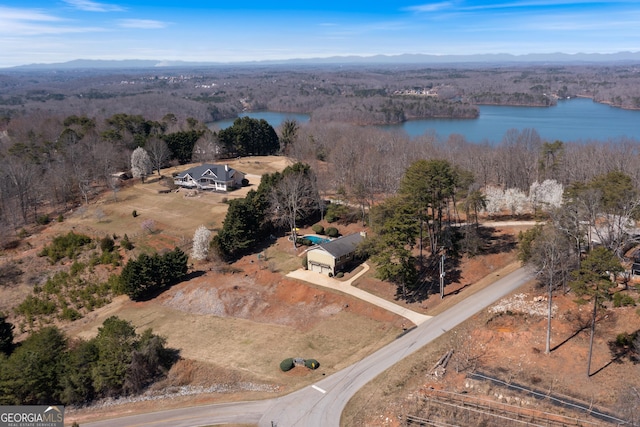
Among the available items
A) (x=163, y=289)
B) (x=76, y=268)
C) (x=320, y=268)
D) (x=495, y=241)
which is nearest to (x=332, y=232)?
(x=320, y=268)

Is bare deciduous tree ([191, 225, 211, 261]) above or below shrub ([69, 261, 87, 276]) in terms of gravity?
above

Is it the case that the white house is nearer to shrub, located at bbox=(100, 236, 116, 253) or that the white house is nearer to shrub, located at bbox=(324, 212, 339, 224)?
shrub, located at bbox=(324, 212, 339, 224)

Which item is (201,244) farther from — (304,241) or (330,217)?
(330,217)

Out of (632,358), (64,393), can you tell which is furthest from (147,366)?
(632,358)

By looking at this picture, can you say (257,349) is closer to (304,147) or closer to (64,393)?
(64,393)

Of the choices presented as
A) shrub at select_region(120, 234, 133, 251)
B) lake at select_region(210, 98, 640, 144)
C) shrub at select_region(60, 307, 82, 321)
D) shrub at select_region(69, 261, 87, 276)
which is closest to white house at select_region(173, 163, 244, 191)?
shrub at select_region(120, 234, 133, 251)

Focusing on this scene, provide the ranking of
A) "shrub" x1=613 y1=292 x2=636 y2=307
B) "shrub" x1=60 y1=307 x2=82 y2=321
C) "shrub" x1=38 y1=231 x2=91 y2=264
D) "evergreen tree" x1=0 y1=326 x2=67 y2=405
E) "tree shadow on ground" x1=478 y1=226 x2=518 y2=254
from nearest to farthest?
1. "evergreen tree" x1=0 y1=326 x2=67 y2=405
2. "shrub" x1=613 y1=292 x2=636 y2=307
3. "shrub" x1=60 y1=307 x2=82 y2=321
4. "tree shadow on ground" x1=478 y1=226 x2=518 y2=254
5. "shrub" x1=38 y1=231 x2=91 y2=264

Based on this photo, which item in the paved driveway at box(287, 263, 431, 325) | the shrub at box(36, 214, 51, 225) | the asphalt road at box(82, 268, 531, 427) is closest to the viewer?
the asphalt road at box(82, 268, 531, 427)
